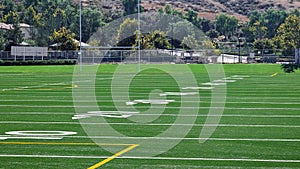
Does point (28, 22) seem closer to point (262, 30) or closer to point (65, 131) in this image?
point (262, 30)

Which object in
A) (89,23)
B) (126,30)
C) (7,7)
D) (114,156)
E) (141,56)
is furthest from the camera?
(7,7)

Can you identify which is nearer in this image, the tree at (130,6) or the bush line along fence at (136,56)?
the bush line along fence at (136,56)

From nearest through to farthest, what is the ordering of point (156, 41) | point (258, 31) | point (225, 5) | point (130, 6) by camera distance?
1. point (156, 41)
2. point (258, 31)
3. point (130, 6)
4. point (225, 5)

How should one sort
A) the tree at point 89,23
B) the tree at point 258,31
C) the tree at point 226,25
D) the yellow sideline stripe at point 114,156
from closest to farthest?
the yellow sideline stripe at point 114,156
the tree at point 89,23
the tree at point 258,31
the tree at point 226,25

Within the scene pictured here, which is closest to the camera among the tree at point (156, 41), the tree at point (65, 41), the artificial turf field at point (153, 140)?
the artificial turf field at point (153, 140)

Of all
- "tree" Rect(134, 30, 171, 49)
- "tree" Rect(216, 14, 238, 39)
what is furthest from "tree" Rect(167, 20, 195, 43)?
"tree" Rect(216, 14, 238, 39)

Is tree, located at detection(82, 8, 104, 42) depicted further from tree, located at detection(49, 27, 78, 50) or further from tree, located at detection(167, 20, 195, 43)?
tree, located at detection(49, 27, 78, 50)

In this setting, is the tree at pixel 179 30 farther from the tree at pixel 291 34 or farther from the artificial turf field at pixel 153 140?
the artificial turf field at pixel 153 140

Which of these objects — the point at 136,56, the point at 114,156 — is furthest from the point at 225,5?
the point at 114,156

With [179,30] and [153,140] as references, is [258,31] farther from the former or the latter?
[153,140]

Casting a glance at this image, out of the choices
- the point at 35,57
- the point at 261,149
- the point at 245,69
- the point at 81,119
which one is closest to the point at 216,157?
the point at 261,149

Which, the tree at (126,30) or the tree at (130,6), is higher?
the tree at (130,6)

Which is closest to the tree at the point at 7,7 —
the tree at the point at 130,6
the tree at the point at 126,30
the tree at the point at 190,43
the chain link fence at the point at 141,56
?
the tree at the point at 130,6

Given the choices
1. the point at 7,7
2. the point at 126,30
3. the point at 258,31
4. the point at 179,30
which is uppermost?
the point at 7,7
